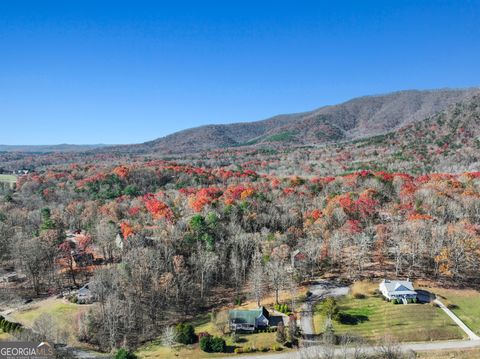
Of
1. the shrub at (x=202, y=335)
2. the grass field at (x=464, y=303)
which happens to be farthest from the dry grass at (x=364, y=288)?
the shrub at (x=202, y=335)

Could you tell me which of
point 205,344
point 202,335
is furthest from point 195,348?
point 205,344

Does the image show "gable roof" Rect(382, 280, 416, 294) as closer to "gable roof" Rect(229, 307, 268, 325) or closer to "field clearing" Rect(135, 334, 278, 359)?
"gable roof" Rect(229, 307, 268, 325)

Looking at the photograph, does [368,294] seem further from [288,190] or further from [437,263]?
[288,190]

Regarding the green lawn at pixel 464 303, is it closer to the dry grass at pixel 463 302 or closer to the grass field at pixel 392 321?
the dry grass at pixel 463 302

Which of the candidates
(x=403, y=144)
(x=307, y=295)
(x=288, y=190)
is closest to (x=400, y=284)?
(x=307, y=295)

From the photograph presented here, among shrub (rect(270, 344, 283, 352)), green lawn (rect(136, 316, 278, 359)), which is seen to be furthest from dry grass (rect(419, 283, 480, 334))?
green lawn (rect(136, 316, 278, 359))

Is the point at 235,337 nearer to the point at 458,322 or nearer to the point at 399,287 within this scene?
the point at 399,287
